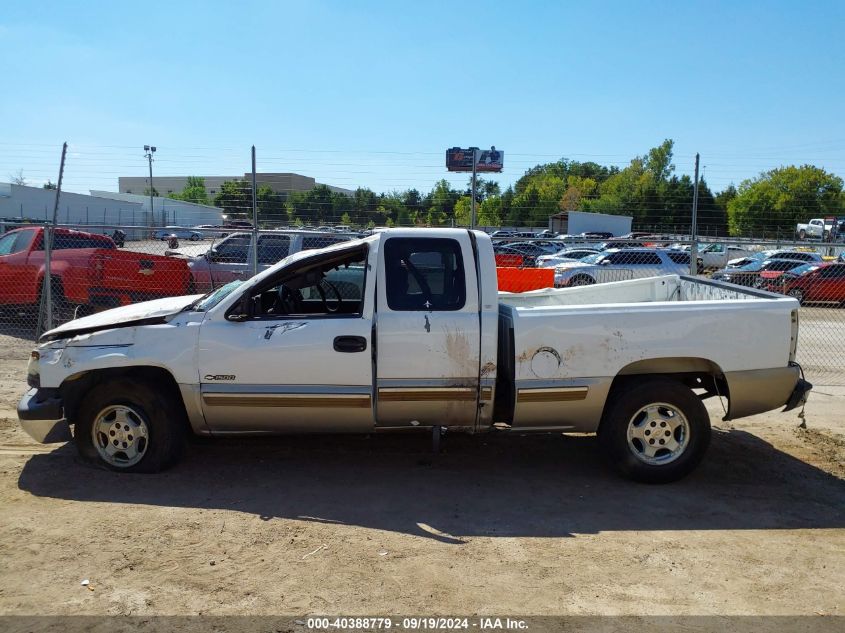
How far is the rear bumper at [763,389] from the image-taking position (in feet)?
18.3

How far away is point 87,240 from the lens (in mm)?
13312

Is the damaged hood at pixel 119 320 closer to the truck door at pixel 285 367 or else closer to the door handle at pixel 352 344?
the truck door at pixel 285 367

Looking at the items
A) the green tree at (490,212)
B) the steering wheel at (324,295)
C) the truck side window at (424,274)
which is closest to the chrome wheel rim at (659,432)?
the truck side window at (424,274)

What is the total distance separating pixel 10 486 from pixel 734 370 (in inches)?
223

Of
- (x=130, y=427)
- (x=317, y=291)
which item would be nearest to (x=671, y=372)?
(x=317, y=291)

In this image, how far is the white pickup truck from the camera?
213 inches

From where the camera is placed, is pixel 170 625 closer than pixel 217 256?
Yes

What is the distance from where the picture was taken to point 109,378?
18.2 ft

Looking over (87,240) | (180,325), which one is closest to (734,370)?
(180,325)

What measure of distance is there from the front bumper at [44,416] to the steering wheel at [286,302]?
6.01 feet

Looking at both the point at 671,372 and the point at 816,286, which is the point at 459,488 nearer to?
the point at 671,372

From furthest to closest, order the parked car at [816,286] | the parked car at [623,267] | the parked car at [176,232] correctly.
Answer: the parked car at [623,267] < the parked car at [816,286] < the parked car at [176,232]

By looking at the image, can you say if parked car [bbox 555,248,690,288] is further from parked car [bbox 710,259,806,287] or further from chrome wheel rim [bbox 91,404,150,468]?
chrome wheel rim [bbox 91,404,150,468]

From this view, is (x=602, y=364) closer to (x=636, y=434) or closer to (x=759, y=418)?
(x=636, y=434)
